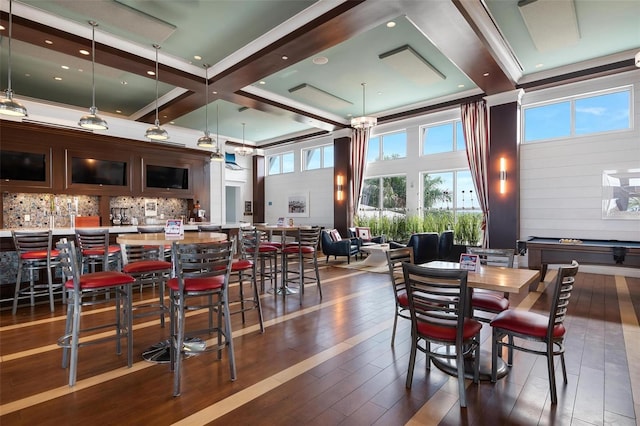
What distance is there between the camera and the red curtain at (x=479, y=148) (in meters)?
7.70

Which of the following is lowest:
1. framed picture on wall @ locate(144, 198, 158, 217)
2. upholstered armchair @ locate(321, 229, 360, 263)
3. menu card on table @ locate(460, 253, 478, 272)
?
upholstered armchair @ locate(321, 229, 360, 263)

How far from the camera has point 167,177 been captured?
8.00 m

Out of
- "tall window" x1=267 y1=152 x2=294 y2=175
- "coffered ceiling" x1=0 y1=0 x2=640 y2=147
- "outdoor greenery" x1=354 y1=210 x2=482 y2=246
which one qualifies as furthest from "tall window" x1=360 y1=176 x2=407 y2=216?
"tall window" x1=267 y1=152 x2=294 y2=175

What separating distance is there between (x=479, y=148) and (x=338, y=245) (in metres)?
4.15

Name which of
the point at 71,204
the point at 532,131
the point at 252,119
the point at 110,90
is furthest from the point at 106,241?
the point at 532,131

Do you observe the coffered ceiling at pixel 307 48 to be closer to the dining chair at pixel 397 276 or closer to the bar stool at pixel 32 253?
the bar stool at pixel 32 253

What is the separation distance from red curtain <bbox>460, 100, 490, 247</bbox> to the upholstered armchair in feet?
10.2

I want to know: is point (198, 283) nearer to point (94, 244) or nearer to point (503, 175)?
point (94, 244)

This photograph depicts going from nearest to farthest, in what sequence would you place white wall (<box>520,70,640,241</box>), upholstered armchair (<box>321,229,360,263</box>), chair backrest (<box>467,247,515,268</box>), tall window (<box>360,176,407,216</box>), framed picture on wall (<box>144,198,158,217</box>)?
chair backrest (<box>467,247,515,268</box>) → white wall (<box>520,70,640,241</box>) → framed picture on wall (<box>144,198,158,217</box>) → upholstered armchair (<box>321,229,360,263</box>) → tall window (<box>360,176,407,216</box>)

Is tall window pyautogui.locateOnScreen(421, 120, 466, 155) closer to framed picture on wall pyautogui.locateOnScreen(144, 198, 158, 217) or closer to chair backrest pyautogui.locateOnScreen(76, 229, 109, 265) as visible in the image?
framed picture on wall pyautogui.locateOnScreen(144, 198, 158, 217)

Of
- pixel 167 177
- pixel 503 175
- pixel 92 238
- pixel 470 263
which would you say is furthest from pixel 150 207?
pixel 503 175

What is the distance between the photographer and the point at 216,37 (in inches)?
209

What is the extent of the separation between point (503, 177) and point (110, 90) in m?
9.13

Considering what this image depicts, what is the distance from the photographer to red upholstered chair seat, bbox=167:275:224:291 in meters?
2.63
